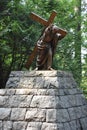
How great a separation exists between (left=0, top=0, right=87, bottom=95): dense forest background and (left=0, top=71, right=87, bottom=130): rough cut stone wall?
3944 millimetres

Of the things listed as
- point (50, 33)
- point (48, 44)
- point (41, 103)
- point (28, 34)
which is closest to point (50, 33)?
point (50, 33)

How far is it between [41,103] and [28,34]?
521 centimetres

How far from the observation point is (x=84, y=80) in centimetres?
1758

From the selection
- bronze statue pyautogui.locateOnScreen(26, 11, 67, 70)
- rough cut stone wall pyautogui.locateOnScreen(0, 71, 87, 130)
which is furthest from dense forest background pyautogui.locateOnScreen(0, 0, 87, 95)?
rough cut stone wall pyautogui.locateOnScreen(0, 71, 87, 130)

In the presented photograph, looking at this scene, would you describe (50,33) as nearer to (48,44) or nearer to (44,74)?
(48,44)

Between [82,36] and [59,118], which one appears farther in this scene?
[82,36]

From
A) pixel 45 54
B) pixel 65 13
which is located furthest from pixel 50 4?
pixel 45 54

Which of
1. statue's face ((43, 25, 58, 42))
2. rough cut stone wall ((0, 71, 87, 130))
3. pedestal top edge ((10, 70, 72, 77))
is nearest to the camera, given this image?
rough cut stone wall ((0, 71, 87, 130))

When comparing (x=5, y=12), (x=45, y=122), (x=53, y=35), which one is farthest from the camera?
(x=5, y=12)

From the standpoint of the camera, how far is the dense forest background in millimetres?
12383

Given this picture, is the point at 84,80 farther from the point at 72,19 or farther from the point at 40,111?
the point at 40,111

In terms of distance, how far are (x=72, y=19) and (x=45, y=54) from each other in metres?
7.25

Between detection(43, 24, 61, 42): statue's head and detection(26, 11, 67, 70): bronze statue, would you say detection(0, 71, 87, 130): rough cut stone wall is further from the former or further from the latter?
detection(43, 24, 61, 42): statue's head

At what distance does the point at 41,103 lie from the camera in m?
7.49
